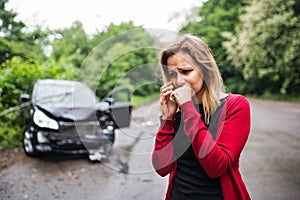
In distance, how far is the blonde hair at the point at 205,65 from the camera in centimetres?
145

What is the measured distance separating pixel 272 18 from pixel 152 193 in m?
19.6

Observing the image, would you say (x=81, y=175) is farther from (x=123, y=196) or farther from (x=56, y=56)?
(x=56, y=56)

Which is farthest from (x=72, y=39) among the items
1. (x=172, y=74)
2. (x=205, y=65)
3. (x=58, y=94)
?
(x=205, y=65)

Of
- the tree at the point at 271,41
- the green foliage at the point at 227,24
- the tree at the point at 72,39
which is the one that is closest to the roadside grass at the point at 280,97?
the tree at the point at 271,41

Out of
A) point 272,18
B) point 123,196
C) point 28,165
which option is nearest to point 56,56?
point 28,165

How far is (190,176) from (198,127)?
34cm

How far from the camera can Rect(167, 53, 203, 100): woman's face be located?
4.70ft

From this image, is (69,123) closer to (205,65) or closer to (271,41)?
(205,65)

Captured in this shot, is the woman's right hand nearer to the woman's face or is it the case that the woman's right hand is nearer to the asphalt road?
the woman's face

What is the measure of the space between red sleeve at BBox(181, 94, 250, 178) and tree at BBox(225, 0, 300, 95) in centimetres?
1972

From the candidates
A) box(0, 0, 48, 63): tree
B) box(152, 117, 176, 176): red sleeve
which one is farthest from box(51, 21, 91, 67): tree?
box(152, 117, 176, 176): red sleeve

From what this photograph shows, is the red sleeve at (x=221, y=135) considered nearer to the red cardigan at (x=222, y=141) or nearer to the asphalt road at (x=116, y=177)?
the red cardigan at (x=222, y=141)

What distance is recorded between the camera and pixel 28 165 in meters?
5.07

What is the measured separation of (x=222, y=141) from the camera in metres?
1.39
